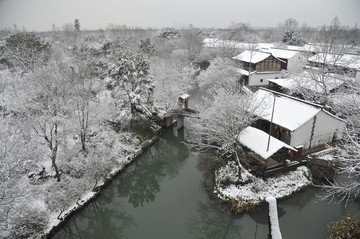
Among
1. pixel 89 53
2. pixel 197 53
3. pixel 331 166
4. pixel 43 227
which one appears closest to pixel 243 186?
pixel 331 166

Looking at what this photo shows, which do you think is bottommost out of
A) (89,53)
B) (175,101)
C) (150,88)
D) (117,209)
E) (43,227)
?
(117,209)

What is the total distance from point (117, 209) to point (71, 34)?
163 ft

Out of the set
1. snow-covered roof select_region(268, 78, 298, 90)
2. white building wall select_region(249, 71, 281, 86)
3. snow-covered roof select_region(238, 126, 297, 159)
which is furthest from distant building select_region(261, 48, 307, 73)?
snow-covered roof select_region(238, 126, 297, 159)

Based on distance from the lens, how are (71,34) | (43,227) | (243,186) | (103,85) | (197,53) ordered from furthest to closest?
(197,53)
(71,34)
(103,85)
(243,186)
(43,227)

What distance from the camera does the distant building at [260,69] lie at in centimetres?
3916

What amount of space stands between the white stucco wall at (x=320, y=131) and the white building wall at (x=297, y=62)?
23.5 metres

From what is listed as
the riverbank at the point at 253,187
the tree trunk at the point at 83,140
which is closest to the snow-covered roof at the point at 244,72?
the riverbank at the point at 253,187

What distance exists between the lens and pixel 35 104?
60.3ft

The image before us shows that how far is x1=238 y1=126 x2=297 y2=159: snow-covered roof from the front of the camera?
1772cm

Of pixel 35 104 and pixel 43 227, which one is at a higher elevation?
pixel 35 104

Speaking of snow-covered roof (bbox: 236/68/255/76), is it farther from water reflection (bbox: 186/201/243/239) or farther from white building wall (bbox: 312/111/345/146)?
water reflection (bbox: 186/201/243/239)

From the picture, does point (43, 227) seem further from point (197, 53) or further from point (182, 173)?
point (197, 53)

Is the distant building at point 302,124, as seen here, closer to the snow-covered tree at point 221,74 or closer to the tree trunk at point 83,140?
the snow-covered tree at point 221,74

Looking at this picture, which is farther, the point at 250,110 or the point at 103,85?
the point at 103,85
